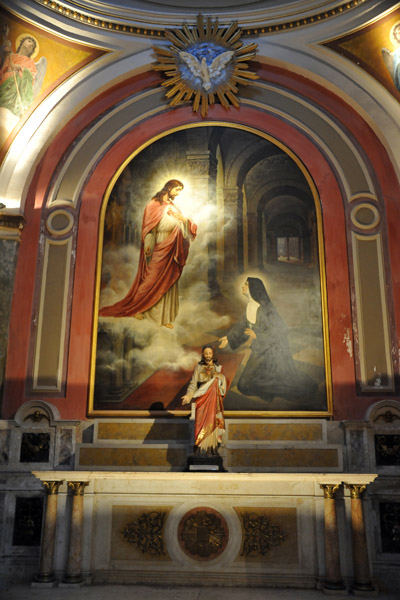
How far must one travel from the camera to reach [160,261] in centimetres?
892

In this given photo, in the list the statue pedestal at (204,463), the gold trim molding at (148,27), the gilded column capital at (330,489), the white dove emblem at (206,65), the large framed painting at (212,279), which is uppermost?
the gold trim molding at (148,27)

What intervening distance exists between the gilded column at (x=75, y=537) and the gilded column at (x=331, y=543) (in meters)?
2.83

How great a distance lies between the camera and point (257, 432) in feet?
26.2

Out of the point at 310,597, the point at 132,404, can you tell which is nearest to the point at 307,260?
the point at 132,404

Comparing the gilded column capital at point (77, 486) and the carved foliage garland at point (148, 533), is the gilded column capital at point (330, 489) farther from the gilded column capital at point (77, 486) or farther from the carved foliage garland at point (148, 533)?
the gilded column capital at point (77, 486)

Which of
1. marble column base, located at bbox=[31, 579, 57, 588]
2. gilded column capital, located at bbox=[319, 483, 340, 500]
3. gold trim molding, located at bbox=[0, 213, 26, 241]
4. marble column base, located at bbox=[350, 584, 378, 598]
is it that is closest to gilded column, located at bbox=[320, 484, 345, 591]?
gilded column capital, located at bbox=[319, 483, 340, 500]

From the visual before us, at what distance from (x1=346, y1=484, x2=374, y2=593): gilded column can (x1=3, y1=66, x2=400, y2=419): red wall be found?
127 centimetres

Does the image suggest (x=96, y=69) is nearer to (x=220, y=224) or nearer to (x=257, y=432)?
(x=220, y=224)

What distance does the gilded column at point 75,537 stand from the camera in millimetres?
6914

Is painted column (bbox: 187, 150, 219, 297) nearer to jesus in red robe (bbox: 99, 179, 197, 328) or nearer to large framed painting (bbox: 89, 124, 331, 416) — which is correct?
large framed painting (bbox: 89, 124, 331, 416)

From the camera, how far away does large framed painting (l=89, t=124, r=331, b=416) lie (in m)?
8.24

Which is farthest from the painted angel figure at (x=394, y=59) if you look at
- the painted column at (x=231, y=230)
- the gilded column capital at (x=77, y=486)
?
the gilded column capital at (x=77, y=486)

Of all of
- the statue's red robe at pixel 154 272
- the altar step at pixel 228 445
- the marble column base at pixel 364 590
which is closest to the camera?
the marble column base at pixel 364 590

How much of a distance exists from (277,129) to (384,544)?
6.15m
